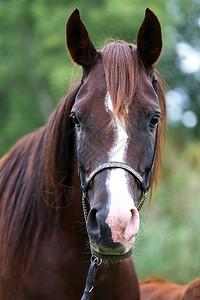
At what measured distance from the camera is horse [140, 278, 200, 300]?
11.4 ft

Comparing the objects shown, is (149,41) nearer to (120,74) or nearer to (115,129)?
(120,74)

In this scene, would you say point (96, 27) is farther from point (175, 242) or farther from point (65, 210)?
point (65, 210)

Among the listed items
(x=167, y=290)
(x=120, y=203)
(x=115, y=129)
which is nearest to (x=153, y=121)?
(x=115, y=129)

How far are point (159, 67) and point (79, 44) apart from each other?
11028mm

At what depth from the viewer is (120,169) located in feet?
7.83

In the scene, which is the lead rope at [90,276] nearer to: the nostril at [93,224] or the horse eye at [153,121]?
the nostril at [93,224]

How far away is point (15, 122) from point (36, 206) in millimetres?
13959

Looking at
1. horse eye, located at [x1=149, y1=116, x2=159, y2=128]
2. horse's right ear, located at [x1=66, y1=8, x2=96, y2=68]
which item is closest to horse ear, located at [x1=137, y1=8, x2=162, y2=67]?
horse's right ear, located at [x1=66, y1=8, x2=96, y2=68]

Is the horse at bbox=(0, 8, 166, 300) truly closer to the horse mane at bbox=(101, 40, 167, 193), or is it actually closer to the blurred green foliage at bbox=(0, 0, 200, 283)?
the horse mane at bbox=(101, 40, 167, 193)

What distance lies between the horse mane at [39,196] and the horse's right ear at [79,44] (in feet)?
0.78

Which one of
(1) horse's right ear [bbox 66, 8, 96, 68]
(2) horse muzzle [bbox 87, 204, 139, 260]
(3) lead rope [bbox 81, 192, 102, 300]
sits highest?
(1) horse's right ear [bbox 66, 8, 96, 68]

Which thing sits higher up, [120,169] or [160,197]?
[120,169]

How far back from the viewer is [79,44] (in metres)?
2.83

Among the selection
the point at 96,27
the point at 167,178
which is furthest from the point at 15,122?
the point at 167,178
